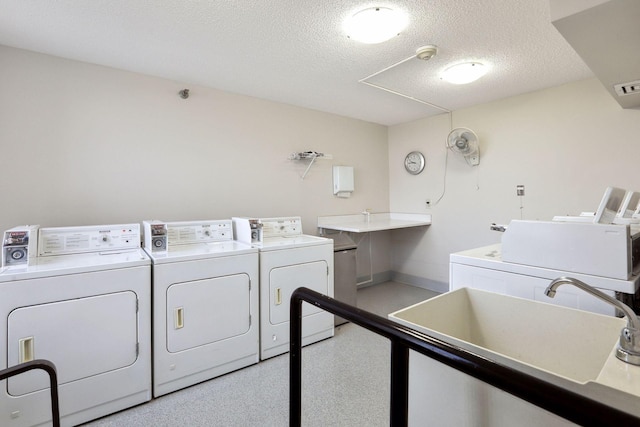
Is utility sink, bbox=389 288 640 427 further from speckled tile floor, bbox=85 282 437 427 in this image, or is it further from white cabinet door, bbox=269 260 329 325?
white cabinet door, bbox=269 260 329 325

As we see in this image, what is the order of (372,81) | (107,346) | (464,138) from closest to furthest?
(107,346), (372,81), (464,138)

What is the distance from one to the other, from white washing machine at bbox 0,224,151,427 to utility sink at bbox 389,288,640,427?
178 cm

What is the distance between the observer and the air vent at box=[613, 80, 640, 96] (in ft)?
7.25

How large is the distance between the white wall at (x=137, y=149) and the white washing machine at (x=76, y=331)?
1.65 feet

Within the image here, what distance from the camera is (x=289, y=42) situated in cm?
228

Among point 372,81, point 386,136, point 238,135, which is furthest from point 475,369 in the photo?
point 386,136

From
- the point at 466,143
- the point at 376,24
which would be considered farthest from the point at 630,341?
the point at 466,143

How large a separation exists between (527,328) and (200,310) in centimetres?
204

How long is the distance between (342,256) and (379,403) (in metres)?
1.55

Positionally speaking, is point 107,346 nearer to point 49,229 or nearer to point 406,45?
point 49,229

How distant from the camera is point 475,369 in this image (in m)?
0.62

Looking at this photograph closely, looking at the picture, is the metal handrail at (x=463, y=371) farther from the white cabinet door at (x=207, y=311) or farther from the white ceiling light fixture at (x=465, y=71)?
the white ceiling light fixture at (x=465, y=71)

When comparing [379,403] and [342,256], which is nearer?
[379,403]

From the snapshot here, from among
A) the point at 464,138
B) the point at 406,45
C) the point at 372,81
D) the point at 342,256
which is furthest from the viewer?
the point at 464,138
